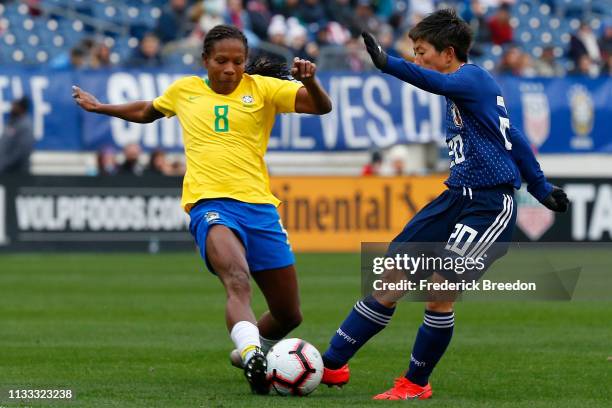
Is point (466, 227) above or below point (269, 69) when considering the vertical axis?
below

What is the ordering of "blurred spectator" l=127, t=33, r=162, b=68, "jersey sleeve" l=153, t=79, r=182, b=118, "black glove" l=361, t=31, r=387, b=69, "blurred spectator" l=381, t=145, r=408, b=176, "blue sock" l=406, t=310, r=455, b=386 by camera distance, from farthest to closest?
"blurred spectator" l=127, t=33, r=162, b=68
"blurred spectator" l=381, t=145, r=408, b=176
"jersey sleeve" l=153, t=79, r=182, b=118
"blue sock" l=406, t=310, r=455, b=386
"black glove" l=361, t=31, r=387, b=69

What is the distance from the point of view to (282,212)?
2280 centimetres

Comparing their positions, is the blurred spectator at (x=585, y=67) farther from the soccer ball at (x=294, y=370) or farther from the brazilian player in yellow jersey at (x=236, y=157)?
the soccer ball at (x=294, y=370)

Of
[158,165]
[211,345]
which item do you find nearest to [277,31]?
[158,165]

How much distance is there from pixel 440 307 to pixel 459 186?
0.74 m

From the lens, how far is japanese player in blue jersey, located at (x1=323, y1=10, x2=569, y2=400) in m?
8.17

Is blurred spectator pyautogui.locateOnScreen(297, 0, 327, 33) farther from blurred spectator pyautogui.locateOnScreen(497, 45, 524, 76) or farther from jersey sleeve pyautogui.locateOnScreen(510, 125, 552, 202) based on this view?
jersey sleeve pyautogui.locateOnScreen(510, 125, 552, 202)

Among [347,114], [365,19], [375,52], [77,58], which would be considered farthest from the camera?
[365,19]

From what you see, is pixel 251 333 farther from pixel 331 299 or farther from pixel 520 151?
pixel 331 299

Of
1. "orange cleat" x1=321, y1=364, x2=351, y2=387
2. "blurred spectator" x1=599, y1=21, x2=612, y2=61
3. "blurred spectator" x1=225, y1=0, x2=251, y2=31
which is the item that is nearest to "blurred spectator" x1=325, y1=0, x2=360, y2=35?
"blurred spectator" x1=225, y1=0, x2=251, y2=31

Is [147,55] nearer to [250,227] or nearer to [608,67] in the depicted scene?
[608,67]

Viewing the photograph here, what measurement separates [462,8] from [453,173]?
21033 mm

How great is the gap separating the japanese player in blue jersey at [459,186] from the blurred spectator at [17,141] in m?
15.2

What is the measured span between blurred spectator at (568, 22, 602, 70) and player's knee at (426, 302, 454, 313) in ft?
67.5
